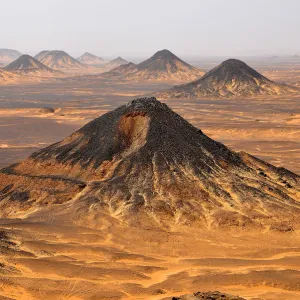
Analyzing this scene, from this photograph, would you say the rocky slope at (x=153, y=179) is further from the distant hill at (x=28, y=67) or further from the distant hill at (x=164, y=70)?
the distant hill at (x=28, y=67)

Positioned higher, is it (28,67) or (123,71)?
(28,67)

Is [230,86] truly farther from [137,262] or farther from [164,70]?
[137,262]

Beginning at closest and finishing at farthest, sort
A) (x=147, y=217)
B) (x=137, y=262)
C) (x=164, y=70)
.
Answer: (x=137, y=262), (x=147, y=217), (x=164, y=70)

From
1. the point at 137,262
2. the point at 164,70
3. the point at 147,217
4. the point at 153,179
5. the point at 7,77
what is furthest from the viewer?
the point at 164,70

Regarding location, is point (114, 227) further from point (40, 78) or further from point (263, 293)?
point (40, 78)

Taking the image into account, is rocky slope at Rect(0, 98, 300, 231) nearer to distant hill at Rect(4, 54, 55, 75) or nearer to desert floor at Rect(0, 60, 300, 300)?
desert floor at Rect(0, 60, 300, 300)

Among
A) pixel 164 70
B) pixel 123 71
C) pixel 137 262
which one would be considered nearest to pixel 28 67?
pixel 123 71

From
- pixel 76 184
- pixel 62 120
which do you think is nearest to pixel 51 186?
pixel 76 184

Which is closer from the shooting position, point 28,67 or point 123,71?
point 123,71
